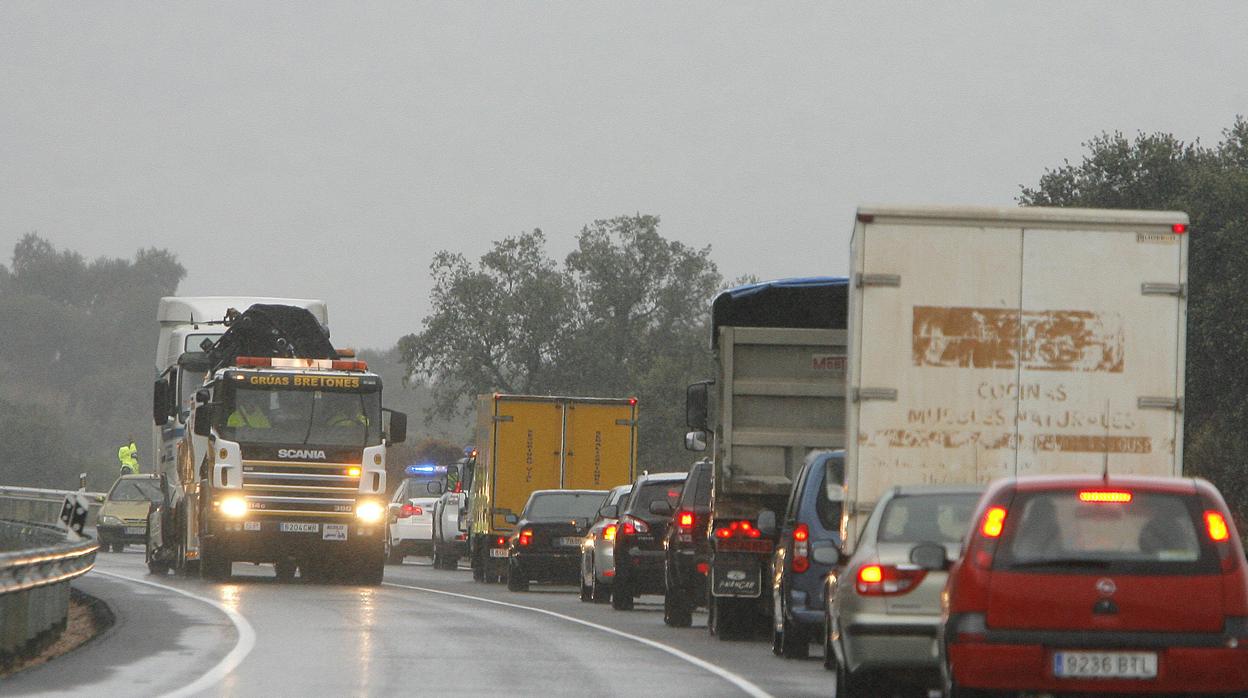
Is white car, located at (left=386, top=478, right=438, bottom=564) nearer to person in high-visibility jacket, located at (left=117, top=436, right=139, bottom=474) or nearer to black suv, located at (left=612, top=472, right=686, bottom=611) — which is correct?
person in high-visibility jacket, located at (left=117, top=436, right=139, bottom=474)

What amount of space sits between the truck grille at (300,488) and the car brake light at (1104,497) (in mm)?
21419

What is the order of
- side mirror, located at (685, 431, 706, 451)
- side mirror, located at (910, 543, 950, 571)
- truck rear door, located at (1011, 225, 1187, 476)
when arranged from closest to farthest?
1. side mirror, located at (910, 543, 950, 571)
2. truck rear door, located at (1011, 225, 1187, 476)
3. side mirror, located at (685, 431, 706, 451)

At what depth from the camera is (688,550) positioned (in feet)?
77.9

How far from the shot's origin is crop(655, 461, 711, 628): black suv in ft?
77.4

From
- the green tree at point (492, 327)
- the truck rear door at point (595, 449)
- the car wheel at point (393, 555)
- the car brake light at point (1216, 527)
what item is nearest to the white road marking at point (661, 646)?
the car brake light at point (1216, 527)

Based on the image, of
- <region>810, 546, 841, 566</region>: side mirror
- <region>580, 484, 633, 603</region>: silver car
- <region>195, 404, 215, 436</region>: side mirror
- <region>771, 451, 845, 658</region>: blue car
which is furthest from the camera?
<region>195, 404, 215, 436</region>: side mirror

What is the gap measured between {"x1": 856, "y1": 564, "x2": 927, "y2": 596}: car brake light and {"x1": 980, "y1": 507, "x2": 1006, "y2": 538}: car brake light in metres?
2.30

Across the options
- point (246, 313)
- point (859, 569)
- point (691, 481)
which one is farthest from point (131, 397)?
point (859, 569)

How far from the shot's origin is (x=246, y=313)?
110 feet

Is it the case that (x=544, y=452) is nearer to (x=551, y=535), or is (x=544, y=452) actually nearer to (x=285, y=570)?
(x=551, y=535)

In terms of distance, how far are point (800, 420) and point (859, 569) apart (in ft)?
24.9

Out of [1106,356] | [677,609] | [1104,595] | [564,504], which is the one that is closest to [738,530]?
[677,609]

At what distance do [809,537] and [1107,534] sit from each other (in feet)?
24.6

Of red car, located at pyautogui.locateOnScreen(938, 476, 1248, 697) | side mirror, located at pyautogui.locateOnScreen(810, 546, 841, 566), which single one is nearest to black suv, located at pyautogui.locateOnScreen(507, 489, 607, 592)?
side mirror, located at pyautogui.locateOnScreen(810, 546, 841, 566)
